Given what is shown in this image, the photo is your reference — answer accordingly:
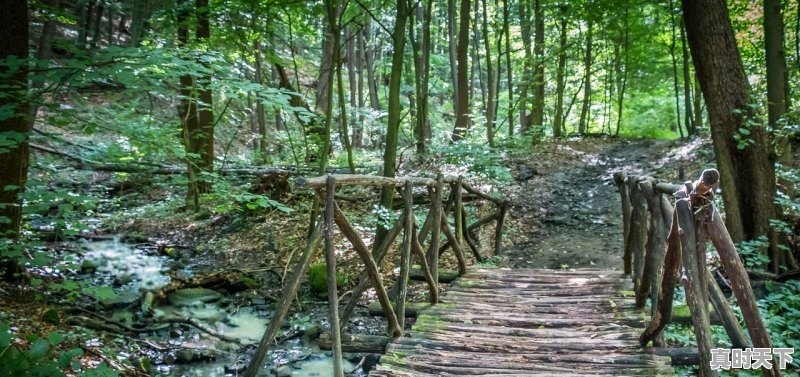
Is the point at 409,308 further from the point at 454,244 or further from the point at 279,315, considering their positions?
the point at 279,315

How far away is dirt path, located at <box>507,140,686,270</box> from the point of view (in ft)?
32.0

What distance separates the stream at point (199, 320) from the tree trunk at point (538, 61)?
12.3 meters

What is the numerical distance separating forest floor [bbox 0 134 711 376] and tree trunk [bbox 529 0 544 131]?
2903 mm

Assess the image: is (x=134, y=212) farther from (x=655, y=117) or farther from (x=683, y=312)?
(x=655, y=117)

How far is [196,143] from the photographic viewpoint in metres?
12.4

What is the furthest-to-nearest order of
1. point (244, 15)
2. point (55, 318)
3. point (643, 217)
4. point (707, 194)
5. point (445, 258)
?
point (244, 15)
point (445, 258)
point (55, 318)
point (643, 217)
point (707, 194)

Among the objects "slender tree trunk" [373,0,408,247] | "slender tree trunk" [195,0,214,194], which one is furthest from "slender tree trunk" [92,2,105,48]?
"slender tree trunk" [373,0,408,247]

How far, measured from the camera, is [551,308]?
5305 millimetres

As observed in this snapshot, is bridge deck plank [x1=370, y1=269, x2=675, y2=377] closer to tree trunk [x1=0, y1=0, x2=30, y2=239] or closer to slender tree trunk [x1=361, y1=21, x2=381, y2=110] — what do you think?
tree trunk [x1=0, y1=0, x2=30, y2=239]

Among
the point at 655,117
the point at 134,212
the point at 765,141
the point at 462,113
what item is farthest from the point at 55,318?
the point at 655,117

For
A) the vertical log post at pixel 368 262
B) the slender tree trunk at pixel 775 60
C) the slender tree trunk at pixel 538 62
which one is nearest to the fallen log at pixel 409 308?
the vertical log post at pixel 368 262

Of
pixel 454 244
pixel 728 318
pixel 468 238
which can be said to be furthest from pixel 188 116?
pixel 728 318

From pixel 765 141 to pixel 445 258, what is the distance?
4.99m

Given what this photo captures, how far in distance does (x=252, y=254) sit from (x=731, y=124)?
828cm
